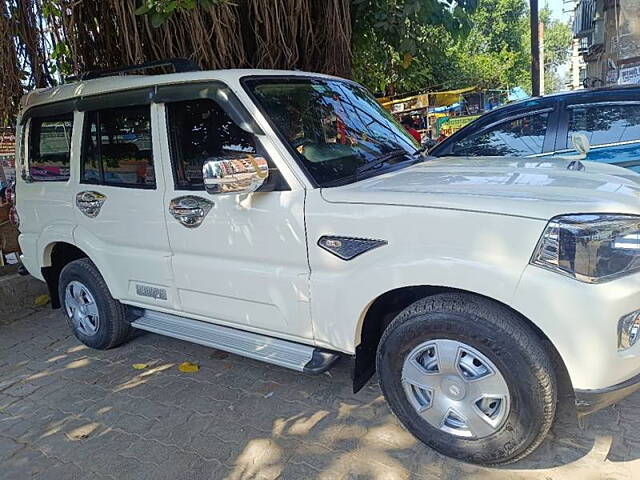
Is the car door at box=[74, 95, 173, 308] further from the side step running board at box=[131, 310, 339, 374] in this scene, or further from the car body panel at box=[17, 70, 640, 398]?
the side step running board at box=[131, 310, 339, 374]

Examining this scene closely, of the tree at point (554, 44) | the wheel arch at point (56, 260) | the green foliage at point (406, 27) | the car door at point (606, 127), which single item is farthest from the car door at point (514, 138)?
the tree at point (554, 44)

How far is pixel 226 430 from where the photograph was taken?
299cm

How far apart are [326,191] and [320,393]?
1371mm

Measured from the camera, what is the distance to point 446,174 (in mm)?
2822

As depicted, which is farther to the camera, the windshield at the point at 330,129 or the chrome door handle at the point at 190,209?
the chrome door handle at the point at 190,209

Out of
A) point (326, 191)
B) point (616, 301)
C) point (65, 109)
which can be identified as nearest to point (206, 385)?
point (326, 191)

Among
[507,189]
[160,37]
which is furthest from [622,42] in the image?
[507,189]

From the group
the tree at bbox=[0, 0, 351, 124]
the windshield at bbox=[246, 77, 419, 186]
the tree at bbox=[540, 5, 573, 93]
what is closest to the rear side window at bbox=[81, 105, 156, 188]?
the windshield at bbox=[246, 77, 419, 186]

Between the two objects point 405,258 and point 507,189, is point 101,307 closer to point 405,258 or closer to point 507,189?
point 405,258

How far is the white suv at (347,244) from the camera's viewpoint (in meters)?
2.10

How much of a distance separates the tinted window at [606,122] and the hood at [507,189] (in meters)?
1.79

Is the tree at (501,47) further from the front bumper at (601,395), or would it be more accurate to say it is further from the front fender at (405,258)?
the front bumper at (601,395)

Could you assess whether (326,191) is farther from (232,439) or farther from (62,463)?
(62,463)

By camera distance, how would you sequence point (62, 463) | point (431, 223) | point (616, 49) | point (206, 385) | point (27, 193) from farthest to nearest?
point (616, 49), point (27, 193), point (206, 385), point (62, 463), point (431, 223)
